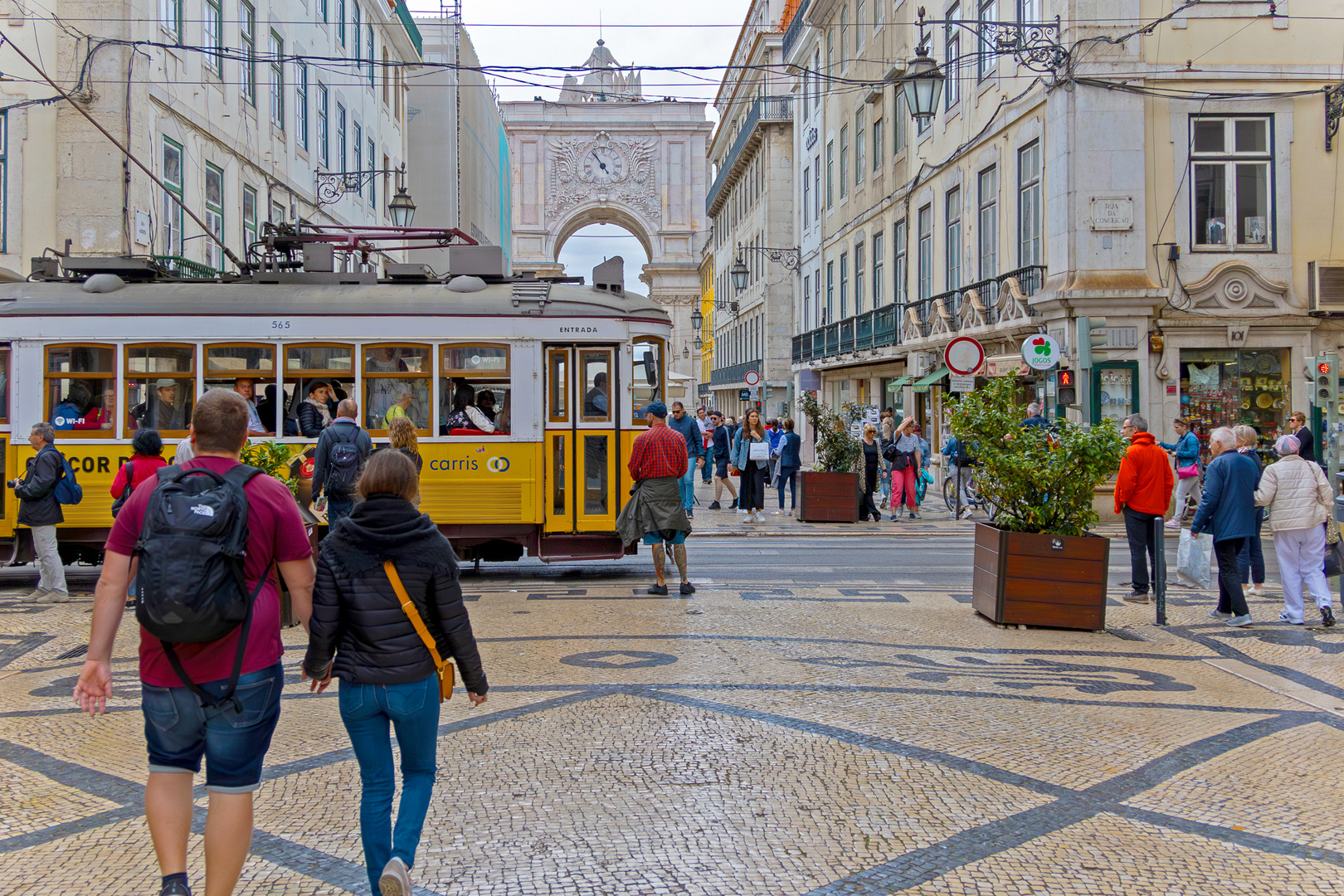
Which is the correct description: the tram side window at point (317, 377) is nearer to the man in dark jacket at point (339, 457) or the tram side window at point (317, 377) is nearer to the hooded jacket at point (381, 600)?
the man in dark jacket at point (339, 457)

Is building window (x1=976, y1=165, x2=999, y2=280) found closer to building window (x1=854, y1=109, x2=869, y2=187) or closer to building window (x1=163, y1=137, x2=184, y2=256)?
building window (x1=854, y1=109, x2=869, y2=187)

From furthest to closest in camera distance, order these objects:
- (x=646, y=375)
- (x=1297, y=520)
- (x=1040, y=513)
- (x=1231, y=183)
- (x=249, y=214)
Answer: (x=249, y=214), (x=1231, y=183), (x=646, y=375), (x=1297, y=520), (x=1040, y=513)

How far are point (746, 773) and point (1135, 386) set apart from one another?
16.4 m

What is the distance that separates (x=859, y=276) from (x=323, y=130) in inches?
645

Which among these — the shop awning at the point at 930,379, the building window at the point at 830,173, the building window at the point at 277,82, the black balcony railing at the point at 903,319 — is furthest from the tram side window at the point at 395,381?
the building window at the point at 830,173

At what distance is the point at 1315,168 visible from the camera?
20062 millimetres

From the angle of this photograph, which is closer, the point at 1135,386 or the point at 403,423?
the point at 403,423

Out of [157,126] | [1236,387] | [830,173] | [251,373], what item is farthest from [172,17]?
[830,173]

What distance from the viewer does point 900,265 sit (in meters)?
31.6

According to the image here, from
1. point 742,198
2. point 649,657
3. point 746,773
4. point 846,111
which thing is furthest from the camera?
point 742,198

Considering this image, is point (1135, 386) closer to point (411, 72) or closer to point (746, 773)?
point (746, 773)

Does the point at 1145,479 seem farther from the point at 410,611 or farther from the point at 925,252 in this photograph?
the point at 925,252

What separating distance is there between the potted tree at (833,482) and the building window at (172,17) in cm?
1266

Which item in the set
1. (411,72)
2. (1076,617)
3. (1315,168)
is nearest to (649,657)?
(1076,617)
